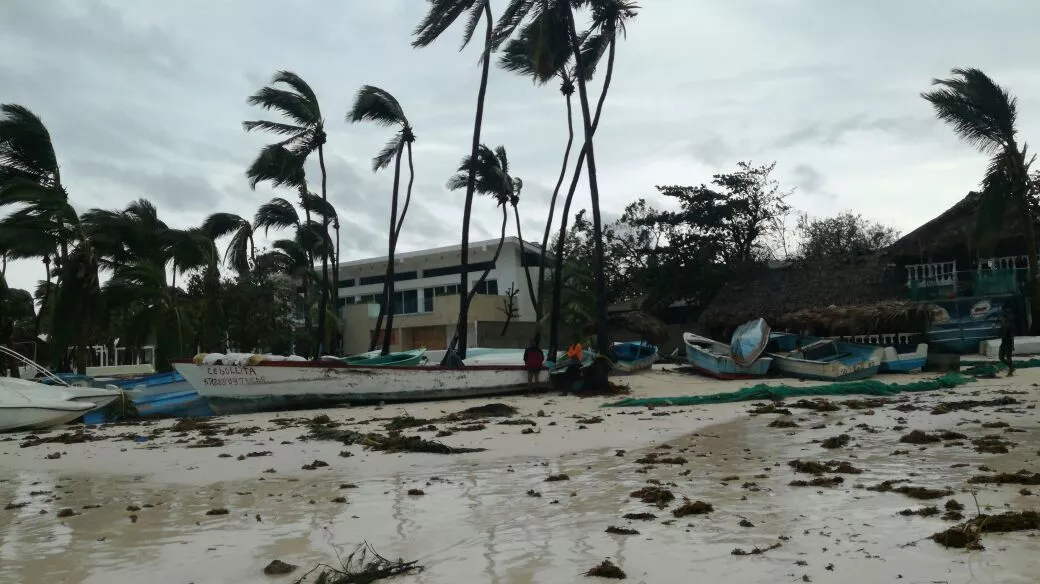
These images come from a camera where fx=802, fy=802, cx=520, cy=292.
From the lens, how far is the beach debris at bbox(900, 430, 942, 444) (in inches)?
367

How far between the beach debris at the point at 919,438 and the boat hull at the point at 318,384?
12131 mm

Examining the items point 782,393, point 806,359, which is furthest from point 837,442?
point 806,359

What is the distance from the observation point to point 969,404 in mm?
13414

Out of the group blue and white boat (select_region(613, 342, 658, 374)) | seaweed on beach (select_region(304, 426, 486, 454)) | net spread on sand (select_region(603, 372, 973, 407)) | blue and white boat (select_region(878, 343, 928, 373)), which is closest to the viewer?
seaweed on beach (select_region(304, 426, 486, 454))

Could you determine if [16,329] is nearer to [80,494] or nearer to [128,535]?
[80,494]

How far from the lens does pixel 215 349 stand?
32.9 meters

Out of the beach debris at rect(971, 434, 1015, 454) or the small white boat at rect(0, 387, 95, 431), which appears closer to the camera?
the beach debris at rect(971, 434, 1015, 454)

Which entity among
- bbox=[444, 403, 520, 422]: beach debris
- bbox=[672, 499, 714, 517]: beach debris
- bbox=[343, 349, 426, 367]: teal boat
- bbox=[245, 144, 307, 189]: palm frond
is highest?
bbox=[245, 144, 307, 189]: palm frond

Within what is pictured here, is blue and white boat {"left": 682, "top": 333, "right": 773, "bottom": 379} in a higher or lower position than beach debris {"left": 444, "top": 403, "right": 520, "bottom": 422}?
higher

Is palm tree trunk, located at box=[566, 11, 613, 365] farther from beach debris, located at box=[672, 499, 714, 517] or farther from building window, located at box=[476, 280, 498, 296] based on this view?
building window, located at box=[476, 280, 498, 296]

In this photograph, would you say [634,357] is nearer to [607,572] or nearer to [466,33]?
[466,33]

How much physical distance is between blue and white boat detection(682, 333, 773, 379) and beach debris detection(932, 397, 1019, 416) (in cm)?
926

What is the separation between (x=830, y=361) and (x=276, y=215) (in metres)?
23.1

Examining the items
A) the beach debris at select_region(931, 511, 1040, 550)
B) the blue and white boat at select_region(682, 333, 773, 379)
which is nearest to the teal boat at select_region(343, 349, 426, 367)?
the blue and white boat at select_region(682, 333, 773, 379)
